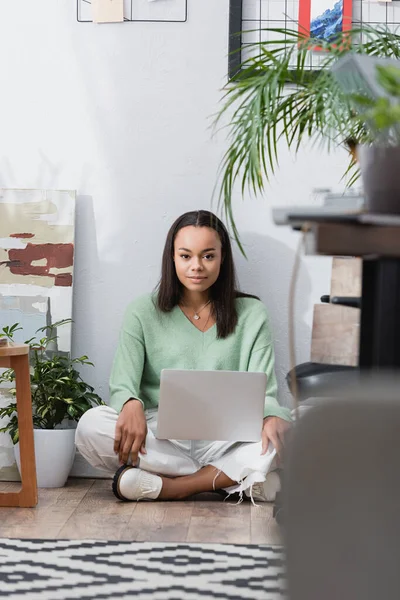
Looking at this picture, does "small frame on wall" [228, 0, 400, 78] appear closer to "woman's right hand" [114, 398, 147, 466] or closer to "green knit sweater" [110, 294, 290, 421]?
"green knit sweater" [110, 294, 290, 421]

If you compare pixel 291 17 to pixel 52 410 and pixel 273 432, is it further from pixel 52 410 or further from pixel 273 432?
pixel 52 410

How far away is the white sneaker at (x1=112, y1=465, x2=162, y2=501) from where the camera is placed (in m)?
2.92

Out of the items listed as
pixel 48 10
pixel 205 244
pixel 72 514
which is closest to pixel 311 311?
pixel 205 244

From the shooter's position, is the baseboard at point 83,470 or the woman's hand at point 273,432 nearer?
the woman's hand at point 273,432

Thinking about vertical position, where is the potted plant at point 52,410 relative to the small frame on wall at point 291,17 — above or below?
below

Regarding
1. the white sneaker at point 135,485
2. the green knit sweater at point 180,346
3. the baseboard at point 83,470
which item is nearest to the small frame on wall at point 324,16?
the green knit sweater at point 180,346

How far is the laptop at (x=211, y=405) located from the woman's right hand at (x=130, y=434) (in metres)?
0.07

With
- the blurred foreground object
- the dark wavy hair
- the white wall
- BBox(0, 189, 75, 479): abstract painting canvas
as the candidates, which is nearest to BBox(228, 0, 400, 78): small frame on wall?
the white wall

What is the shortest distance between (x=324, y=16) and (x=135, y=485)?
171 cm

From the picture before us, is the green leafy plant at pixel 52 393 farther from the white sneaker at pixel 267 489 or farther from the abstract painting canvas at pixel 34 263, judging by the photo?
the white sneaker at pixel 267 489

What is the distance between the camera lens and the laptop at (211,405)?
2.89 metres

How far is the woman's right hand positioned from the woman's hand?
390mm

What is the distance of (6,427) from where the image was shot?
10.3 ft

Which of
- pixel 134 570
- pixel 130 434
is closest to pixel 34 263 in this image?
pixel 130 434
